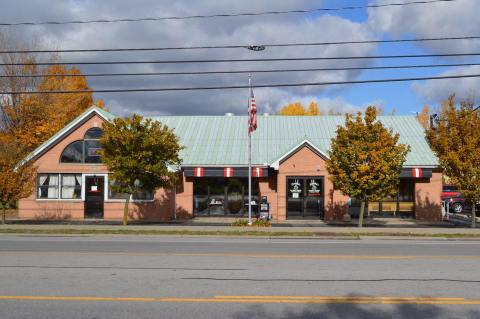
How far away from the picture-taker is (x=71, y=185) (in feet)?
97.6

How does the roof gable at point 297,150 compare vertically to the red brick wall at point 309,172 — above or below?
above

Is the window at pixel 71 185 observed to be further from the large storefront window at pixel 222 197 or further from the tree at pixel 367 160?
the tree at pixel 367 160

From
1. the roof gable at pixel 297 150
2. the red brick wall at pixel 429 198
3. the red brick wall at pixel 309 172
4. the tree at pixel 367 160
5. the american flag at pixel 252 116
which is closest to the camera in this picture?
the tree at pixel 367 160

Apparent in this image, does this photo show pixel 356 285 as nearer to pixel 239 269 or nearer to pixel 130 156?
pixel 239 269

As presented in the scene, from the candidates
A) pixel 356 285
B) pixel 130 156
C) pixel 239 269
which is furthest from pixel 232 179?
pixel 356 285

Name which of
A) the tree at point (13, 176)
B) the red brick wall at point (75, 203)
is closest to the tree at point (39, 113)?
the red brick wall at point (75, 203)

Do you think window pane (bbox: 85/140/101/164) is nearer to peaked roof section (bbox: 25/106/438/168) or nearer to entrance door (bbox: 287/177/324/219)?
peaked roof section (bbox: 25/106/438/168)

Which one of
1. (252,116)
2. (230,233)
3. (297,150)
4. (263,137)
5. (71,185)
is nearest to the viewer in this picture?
(230,233)

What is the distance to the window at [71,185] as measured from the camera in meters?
29.7

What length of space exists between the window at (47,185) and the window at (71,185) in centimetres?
47

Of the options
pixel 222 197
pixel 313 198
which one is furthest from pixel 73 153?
pixel 313 198

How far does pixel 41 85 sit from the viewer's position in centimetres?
4350

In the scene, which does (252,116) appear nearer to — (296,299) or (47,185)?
(47,185)

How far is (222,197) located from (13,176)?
36.8 feet
